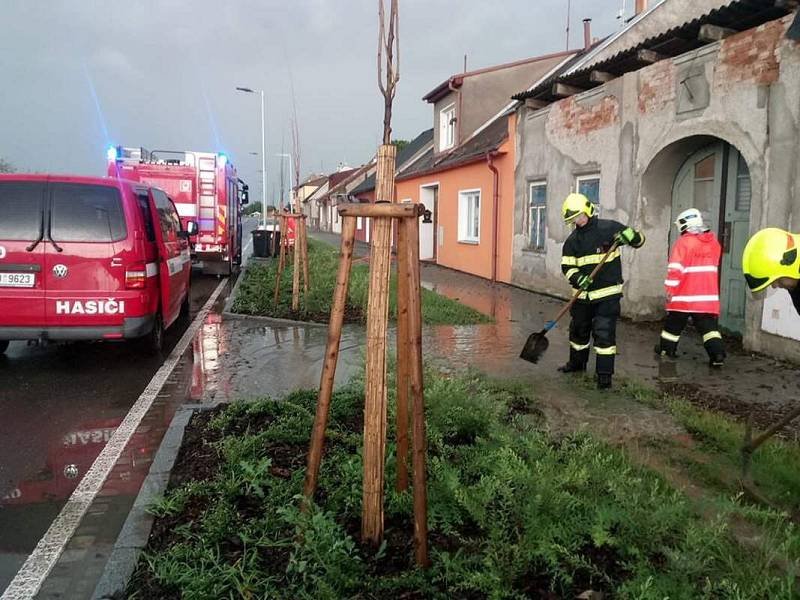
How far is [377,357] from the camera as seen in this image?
9.14 feet

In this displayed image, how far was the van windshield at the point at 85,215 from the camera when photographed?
20.9ft

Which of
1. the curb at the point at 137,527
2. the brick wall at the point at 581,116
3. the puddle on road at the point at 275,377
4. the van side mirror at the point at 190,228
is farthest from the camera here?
the brick wall at the point at 581,116

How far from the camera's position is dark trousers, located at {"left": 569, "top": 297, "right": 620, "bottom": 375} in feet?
19.2

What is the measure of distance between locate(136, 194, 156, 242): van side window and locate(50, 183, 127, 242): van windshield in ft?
1.29

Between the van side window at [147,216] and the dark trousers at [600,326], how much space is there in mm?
4540

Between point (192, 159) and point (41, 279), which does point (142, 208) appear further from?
point (192, 159)

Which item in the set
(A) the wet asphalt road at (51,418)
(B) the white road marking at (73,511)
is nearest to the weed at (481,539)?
(B) the white road marking at (73,511)

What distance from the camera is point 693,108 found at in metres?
8.16

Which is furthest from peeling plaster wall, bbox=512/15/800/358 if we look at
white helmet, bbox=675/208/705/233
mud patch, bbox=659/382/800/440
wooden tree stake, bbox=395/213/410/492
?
wooden tree stake, bbox=395/213/410/492

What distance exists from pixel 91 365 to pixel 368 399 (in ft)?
17.3

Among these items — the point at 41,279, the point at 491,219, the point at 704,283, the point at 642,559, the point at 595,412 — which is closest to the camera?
the point at 642,559

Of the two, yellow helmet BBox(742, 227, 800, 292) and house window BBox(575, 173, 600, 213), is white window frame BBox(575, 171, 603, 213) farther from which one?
yellow helmet BBox(742, 227, 800, 292)

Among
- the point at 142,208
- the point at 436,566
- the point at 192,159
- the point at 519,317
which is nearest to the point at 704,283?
the point at 519,317

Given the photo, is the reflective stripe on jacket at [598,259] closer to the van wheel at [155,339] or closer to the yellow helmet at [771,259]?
the yellow helmet at [771,259]
